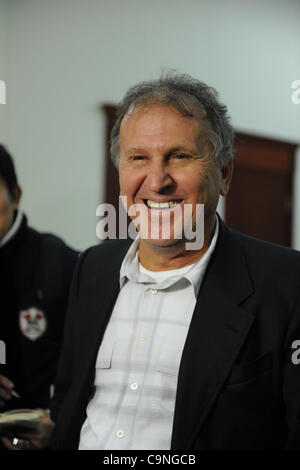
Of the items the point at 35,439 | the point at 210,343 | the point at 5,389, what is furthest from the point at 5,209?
the point at 210,343

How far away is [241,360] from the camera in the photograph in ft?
3.33

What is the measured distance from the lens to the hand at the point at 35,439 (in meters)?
1.36

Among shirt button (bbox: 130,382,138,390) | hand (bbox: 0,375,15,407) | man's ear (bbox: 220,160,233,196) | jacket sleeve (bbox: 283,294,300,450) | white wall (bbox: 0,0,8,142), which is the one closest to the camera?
jacket sleeve (bbox: 283,294,300,450)

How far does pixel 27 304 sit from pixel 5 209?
0.36m

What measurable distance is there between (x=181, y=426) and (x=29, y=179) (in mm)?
1977

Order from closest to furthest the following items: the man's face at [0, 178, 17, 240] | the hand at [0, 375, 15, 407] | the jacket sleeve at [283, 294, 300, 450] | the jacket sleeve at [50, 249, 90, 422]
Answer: the jacket sleeve at [283, 294, 300, 450]
the jacket sleeve at [50, 249, 90, 422]
the hand at [0, 375, 15, 407]
the man's face at [0, 178, 17, 240]

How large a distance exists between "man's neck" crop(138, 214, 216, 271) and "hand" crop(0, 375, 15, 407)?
0.76 meters

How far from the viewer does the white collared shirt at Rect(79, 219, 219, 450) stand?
3.46 feet
